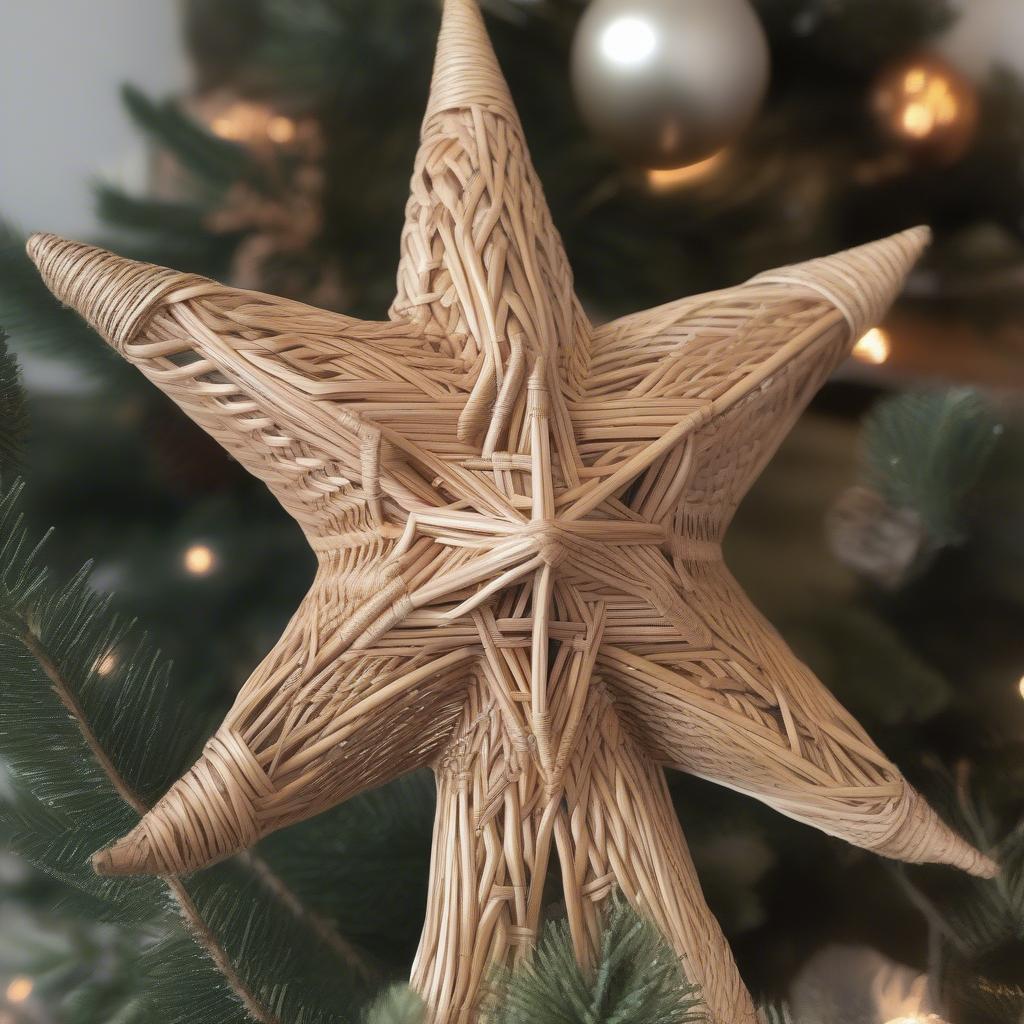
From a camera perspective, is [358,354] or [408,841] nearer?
[358,354]

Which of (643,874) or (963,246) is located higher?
(963,246)

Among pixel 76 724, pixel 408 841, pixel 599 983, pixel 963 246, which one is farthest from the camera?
pixel 963 246

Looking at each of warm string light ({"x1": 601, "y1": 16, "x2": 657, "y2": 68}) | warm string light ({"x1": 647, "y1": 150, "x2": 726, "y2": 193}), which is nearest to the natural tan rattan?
warm string light ({"x1": 601, "y1": 16, "x2": 657, "y2": 68})

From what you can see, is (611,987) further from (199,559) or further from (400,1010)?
(199,559)

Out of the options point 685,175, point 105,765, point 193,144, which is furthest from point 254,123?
point 105,765

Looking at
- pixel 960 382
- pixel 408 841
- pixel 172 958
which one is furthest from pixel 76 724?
pixel 960 382

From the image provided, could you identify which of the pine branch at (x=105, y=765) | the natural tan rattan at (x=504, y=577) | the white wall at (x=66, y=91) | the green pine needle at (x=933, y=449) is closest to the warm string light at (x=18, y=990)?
the pine branch at (x=105, y=765)

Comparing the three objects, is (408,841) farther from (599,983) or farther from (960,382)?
(960,382)
